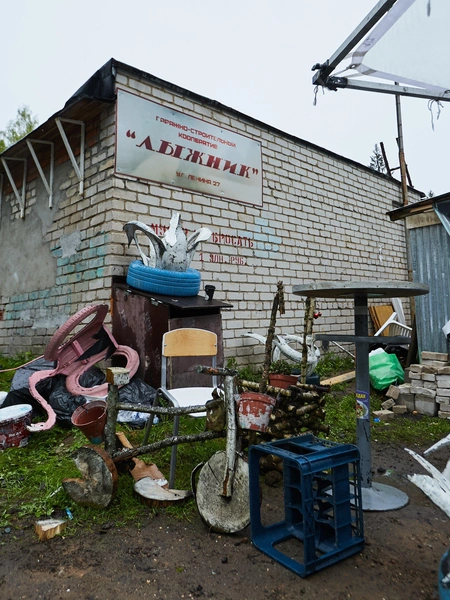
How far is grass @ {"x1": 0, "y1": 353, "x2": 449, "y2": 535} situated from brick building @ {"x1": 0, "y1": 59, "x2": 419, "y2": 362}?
6.38ft

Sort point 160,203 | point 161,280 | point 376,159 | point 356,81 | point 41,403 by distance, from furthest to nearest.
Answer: point 376,159 → point 160,203 → point 356,81 → point 161,280 → point 41,403

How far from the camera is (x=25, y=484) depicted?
2.70 m

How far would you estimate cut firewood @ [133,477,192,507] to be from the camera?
237 cm

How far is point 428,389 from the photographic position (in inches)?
180

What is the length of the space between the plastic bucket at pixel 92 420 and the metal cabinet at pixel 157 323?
1.27 meters

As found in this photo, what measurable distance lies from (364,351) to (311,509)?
1.18 metres

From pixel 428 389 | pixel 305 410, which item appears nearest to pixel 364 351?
pixel 305 410

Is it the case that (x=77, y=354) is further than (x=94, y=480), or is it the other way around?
(x=77, y=354)

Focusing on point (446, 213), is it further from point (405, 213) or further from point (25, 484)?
point (25, 484)

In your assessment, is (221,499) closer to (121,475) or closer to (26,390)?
(121,475)

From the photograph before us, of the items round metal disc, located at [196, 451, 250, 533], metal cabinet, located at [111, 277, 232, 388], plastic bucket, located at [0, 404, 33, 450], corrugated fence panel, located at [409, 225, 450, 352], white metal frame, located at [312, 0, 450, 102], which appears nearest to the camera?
round metal disc, located at [196, 451, 250, 533]

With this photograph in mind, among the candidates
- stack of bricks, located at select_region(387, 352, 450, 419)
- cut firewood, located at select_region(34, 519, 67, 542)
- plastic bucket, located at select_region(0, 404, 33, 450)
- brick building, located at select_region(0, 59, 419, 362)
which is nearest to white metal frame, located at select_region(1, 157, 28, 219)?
brick building, located at select_region(0, 59, 419, 362)

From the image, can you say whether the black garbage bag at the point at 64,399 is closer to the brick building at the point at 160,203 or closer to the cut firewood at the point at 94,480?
the brick building at the point at 160,203

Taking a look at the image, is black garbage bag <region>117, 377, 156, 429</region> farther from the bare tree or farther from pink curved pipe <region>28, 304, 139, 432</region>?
the bare tree
